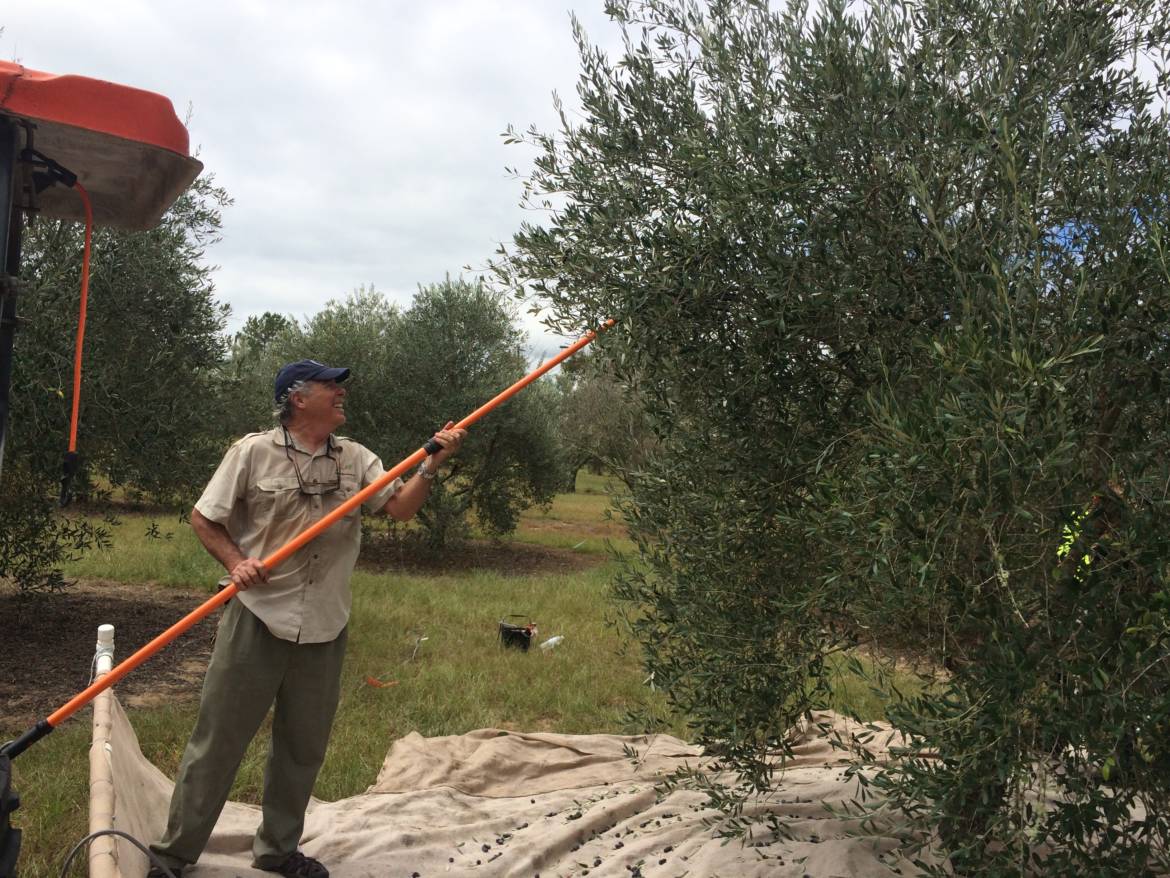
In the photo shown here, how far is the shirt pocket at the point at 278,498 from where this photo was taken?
463cm

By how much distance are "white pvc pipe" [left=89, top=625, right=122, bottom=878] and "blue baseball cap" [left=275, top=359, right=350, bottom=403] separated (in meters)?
1.45

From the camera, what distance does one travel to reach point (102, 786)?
333cm

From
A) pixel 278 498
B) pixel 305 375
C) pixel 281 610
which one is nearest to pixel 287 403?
pixel 305 375

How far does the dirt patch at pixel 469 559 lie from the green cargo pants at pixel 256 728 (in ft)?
42.1

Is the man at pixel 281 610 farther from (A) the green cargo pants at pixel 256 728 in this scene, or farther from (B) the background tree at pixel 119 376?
(B) the background tree at pixel 119 376

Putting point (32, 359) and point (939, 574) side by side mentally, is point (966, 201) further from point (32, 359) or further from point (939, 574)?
point (32, 359)

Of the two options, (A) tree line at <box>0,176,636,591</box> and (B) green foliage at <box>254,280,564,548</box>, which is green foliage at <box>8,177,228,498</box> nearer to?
(A) tree line at <box>0,176,636,591</box>

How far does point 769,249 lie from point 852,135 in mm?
590

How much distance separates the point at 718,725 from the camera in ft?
14.4

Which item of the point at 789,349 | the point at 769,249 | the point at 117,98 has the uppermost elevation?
the point at 117,98

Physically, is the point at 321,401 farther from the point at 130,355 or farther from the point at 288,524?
the point at 130,355

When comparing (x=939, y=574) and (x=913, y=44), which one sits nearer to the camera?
(x=939, y=574)

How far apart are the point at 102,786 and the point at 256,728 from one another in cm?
122

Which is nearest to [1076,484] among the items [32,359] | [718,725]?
[718,725]
